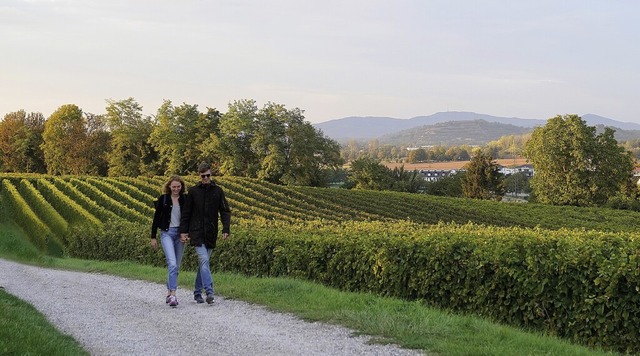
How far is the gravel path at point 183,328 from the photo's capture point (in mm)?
6196

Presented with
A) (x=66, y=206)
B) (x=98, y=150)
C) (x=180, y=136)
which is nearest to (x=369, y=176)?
(x=180, y=136)

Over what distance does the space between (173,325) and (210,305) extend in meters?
1.46

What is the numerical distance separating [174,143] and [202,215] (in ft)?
243

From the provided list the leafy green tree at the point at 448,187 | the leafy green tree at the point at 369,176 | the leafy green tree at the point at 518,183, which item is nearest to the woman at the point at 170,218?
the leafy green tree at the point at 369,176

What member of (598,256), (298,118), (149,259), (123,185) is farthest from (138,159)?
(598,256)

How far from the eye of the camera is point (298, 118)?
7769 cm

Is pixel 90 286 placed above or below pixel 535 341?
below

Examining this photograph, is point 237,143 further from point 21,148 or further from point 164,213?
point 164,213

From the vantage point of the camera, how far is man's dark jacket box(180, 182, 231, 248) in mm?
8992

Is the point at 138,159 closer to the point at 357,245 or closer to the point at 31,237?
the point at 31,237

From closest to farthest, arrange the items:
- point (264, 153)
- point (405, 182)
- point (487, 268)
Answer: point (487, 268) < point (264, 153) < point (405, 182)

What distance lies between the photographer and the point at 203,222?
29.6 ft

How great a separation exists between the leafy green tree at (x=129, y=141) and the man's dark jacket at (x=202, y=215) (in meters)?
77.1

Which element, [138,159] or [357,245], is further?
[138,159]
